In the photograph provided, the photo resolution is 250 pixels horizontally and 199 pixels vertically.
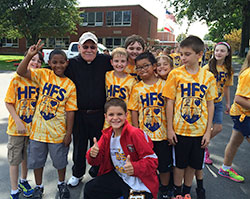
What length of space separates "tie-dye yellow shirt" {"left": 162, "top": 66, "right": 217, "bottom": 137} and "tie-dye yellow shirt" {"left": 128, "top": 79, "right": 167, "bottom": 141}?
0.14 m

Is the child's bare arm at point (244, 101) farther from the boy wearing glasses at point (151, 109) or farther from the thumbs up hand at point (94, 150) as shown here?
the thumbs up hand at point (94, 150)

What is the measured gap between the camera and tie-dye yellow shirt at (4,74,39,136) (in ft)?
8.64

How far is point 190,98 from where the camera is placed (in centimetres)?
255

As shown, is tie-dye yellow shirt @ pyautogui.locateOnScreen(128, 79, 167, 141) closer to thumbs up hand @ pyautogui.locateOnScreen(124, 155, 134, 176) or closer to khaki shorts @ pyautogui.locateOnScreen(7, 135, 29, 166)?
thumbs up hand @ pyautogui.locateOnScreen(124, 155, 134, 176)

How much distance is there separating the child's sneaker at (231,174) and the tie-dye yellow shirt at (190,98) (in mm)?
1282

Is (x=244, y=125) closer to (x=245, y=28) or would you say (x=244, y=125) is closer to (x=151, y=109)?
(x=151, y=109)

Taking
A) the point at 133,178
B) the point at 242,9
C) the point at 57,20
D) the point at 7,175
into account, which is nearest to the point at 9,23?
the point at 57,20

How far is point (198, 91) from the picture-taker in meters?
2.54

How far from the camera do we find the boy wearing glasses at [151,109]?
2.69 m

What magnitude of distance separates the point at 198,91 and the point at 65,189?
204 cm

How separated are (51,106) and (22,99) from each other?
0.35 meters

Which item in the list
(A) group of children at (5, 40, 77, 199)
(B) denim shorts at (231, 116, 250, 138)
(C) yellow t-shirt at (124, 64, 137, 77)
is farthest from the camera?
(C) yellow t-shirt at (124, 64, 137, 77)

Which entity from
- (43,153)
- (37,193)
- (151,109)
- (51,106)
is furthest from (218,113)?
(37,193)

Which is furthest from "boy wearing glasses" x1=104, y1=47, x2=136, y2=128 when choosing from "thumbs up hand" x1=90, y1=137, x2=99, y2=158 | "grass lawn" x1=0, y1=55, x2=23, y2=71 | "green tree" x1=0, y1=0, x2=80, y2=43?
"green tree" x1=0, y1=0, x2=80, y2=43
